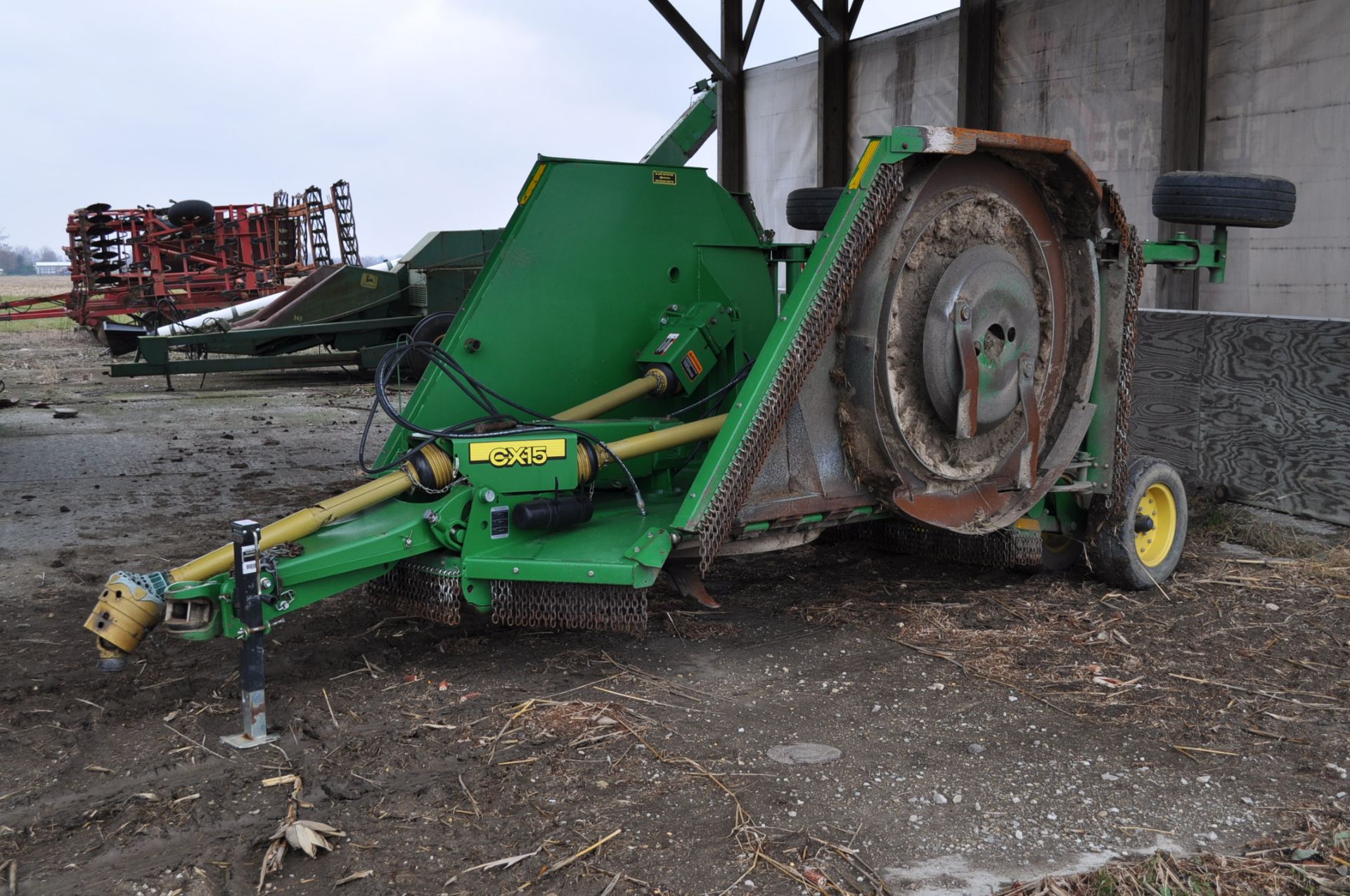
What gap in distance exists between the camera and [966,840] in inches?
114

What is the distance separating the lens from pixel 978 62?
8891mm

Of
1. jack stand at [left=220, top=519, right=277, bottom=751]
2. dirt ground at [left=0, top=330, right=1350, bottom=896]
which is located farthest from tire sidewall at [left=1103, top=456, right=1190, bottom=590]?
jack stand at [left=220, top=519, right=277, bottom=751]

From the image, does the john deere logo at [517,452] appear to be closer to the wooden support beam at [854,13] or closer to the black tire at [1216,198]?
the black tire at [1216,198]

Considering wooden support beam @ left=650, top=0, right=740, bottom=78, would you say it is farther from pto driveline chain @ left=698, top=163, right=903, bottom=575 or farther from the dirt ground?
pto driveline chain @ left=698, top=163, right=903, bottom=575

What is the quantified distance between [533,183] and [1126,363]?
2452 millimetres

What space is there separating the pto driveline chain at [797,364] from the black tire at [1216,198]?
1392 mm

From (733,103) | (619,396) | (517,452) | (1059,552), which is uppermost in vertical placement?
(733,103)

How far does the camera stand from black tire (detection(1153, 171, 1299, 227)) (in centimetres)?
474

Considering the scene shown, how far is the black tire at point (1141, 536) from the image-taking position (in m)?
4.92

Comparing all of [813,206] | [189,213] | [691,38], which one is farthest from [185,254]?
[813,206]

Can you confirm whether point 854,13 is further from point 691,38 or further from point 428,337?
point 428,337

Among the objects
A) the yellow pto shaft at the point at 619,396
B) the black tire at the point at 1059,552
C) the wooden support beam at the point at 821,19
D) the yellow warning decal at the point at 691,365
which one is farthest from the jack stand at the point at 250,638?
the wooden support beam at the point at 821,19

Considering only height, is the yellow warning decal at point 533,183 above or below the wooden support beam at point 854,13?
below

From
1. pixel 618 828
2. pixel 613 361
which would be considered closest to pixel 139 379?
pixel 613 361
